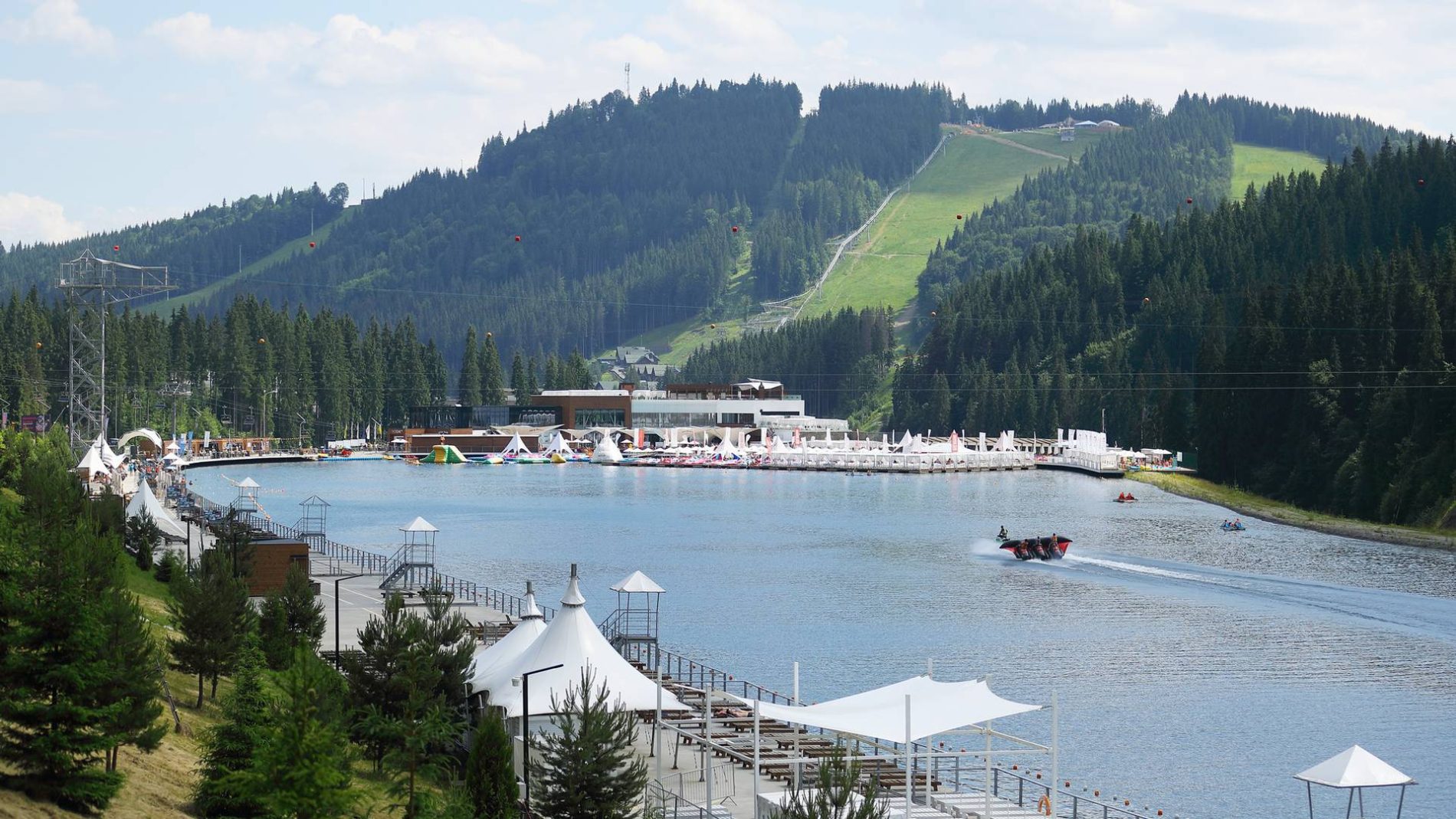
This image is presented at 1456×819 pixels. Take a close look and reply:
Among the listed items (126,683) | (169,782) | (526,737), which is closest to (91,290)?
(169,782)

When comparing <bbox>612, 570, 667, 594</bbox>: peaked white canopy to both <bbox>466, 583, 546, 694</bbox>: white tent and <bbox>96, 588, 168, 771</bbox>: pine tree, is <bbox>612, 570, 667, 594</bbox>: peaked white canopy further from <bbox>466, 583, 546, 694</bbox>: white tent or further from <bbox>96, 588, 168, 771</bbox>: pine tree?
<bbox>96, 588, 168, 771</bbox>: pine tree

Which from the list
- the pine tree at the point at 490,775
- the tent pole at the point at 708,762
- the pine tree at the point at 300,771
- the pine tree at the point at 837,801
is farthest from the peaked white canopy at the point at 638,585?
the pine tree at the point at 837,801

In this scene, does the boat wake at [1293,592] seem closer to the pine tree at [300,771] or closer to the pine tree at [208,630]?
the pine tree at [208,630]

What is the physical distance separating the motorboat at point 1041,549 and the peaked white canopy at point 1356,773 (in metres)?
68.4

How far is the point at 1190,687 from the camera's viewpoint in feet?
214

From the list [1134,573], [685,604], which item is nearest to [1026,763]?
[685,604]

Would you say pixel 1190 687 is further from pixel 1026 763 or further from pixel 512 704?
pixel 512 704

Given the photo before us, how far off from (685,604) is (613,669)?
141ft

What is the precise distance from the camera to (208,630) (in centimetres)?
5228

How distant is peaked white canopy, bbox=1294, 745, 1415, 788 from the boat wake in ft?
126

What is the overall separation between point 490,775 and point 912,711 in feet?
31.4

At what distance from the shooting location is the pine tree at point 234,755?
34.2m

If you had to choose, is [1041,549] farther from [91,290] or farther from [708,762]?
[91,290]

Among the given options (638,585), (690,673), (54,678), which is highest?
(54,678)
